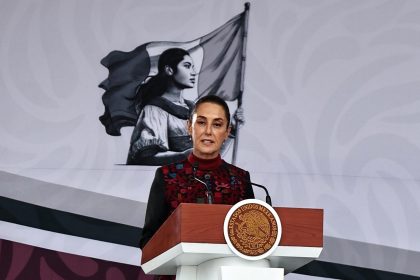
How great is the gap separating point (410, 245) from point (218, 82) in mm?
1276

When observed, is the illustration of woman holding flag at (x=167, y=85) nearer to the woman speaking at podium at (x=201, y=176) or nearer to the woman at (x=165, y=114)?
the woman at (x=165, y=114)

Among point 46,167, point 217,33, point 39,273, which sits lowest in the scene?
point 39,273

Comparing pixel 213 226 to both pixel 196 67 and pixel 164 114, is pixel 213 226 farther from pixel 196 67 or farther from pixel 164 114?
pixel 196 67

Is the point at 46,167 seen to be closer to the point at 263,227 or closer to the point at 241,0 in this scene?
the point at 241,0

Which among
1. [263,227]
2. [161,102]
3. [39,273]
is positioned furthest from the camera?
[161,102]

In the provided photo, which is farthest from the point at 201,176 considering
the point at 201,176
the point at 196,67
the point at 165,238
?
the point at 196,67

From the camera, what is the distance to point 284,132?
4.05 meters

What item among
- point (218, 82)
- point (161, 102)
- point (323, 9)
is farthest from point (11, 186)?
point (323, 9)

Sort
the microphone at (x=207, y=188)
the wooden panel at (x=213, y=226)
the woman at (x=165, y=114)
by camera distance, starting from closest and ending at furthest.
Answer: the wooden panel at (x=213, y=226) < the microphone at (x=207, y=188) < the woman at (x=165, y=114)

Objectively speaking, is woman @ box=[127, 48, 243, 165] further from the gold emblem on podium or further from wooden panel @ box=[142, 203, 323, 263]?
the gold emblem on podium

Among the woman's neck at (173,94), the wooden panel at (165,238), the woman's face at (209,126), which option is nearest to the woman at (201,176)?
the woman's face at (209,126)

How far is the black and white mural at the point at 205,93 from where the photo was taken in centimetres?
389

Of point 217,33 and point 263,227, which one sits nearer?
point 263,227

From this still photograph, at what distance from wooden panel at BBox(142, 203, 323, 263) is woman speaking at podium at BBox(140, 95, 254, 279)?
0.22 m
